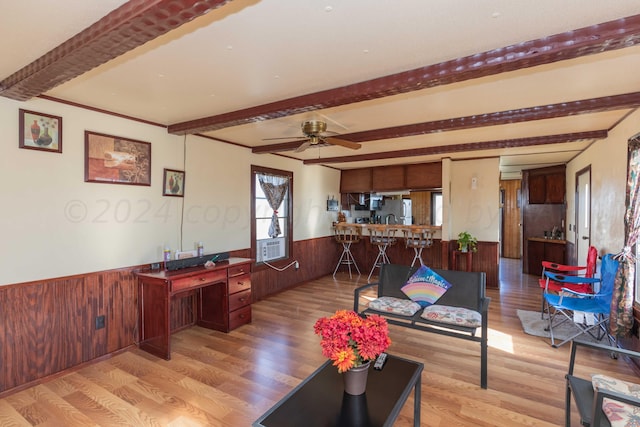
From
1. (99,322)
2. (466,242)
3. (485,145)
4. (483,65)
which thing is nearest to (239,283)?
(99,322)

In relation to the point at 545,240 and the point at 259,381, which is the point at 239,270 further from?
the point at 545,240

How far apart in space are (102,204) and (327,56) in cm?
262

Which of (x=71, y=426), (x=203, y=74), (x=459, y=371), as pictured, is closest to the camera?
(x=71, y=426)

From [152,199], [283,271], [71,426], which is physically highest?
[152,199]

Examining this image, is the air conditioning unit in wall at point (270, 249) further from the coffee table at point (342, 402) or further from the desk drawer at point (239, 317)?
the coffee table at point (342, 402)

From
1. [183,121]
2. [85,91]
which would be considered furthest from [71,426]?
[183,121]

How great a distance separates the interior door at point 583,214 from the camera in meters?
4.58

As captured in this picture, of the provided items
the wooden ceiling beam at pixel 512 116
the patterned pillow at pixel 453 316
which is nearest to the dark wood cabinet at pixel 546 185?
the wooden ceiling beam at pixel 512 116

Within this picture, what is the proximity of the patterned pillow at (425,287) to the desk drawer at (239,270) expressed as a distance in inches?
76.2

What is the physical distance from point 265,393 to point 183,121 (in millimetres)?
2889

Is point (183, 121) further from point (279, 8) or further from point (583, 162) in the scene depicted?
point (583, 162)

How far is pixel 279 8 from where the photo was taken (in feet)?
5.05

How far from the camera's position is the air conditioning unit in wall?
5203 mm

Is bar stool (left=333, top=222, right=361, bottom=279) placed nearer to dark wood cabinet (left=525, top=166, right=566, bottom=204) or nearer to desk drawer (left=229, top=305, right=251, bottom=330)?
desk drawer (left=229, top=305, right=251, bottom=330)
